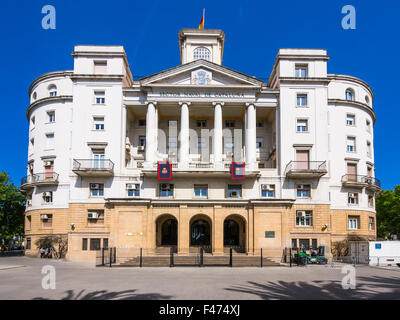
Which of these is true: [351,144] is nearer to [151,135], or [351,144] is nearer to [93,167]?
[151,135]

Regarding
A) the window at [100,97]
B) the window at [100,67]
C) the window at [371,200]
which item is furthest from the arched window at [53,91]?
the window at [371,200]

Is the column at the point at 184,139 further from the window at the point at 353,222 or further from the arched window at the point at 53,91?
the window at the point at 353,222

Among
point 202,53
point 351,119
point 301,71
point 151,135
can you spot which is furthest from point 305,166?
point 202,53

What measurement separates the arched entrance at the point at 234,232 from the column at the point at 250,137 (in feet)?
20.7

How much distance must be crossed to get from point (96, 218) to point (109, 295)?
25.2 metres

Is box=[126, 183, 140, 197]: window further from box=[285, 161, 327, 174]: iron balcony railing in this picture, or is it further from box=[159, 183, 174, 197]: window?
box=[285, 161, 327, 174]: iron balcony railing

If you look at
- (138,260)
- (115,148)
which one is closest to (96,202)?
(115,148)

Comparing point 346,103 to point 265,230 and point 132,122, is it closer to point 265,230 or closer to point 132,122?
point 265,230

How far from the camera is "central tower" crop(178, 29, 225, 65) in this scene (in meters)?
49.2

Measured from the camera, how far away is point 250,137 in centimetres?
4169

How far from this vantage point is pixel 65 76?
4712 centimetres

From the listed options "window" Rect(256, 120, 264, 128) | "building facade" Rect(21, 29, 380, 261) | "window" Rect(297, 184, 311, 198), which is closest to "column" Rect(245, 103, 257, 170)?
"building facade" Rect(21, 29, 380, 261)

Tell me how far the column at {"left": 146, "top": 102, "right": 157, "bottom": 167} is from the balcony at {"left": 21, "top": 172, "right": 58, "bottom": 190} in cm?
1188

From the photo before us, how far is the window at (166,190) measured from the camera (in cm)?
4125
